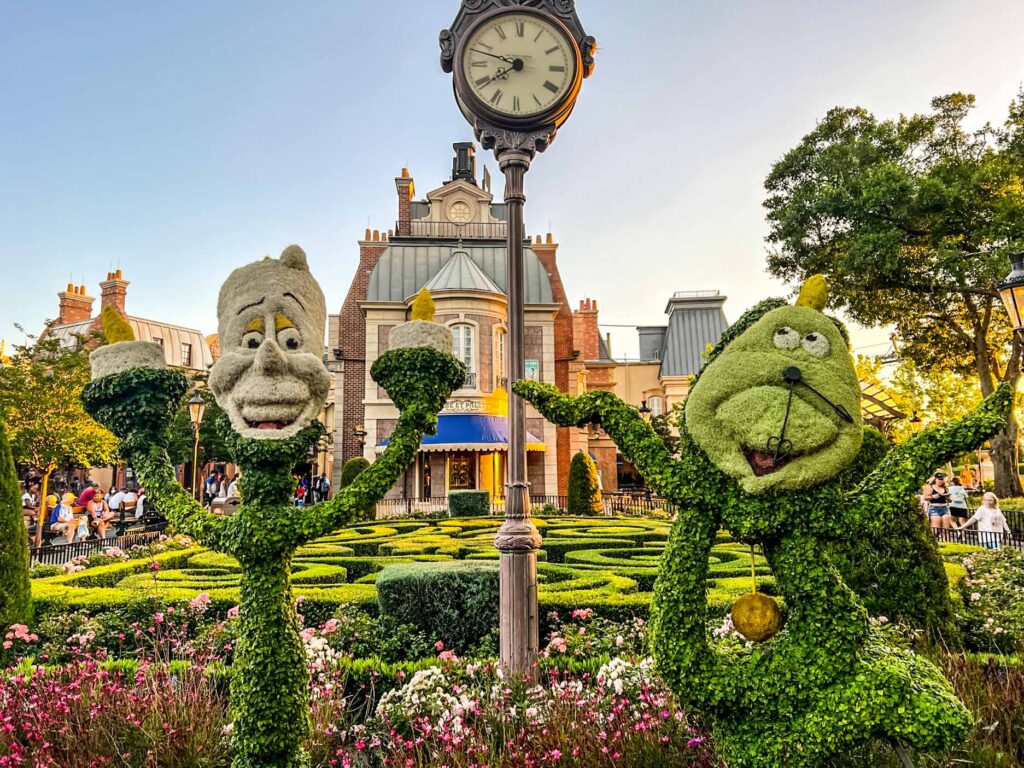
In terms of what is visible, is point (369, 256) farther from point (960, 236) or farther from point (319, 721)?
point (319, 721)

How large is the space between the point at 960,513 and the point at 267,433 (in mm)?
17146

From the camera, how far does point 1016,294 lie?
20.2 ft

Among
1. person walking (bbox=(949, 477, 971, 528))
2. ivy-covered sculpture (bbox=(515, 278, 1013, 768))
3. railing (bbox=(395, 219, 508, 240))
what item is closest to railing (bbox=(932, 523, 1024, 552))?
person walking (bbox=(949, 477, 971, 528))


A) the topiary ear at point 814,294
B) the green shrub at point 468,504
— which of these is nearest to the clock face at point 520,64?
the topiary ear at point 814,294

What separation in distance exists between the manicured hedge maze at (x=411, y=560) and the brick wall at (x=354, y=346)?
11.0 metres

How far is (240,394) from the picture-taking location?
3586 millimetres

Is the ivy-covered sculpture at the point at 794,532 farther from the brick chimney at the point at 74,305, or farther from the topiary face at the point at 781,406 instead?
the brick chimney at the point at 74,305

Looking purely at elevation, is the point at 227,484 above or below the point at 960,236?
below

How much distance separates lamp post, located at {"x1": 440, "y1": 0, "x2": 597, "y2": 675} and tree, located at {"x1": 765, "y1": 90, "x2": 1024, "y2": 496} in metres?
15.0

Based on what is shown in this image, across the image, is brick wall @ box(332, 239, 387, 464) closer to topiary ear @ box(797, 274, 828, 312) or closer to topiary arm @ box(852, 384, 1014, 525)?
topiary ear @ box(797, 274, 828, 312)

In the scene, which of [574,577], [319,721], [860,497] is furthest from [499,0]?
[574,577]

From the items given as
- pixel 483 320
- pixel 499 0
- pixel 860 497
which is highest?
pixel 483 320

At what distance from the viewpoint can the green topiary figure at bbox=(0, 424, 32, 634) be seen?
5805 mm

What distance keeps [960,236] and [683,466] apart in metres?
18.7
